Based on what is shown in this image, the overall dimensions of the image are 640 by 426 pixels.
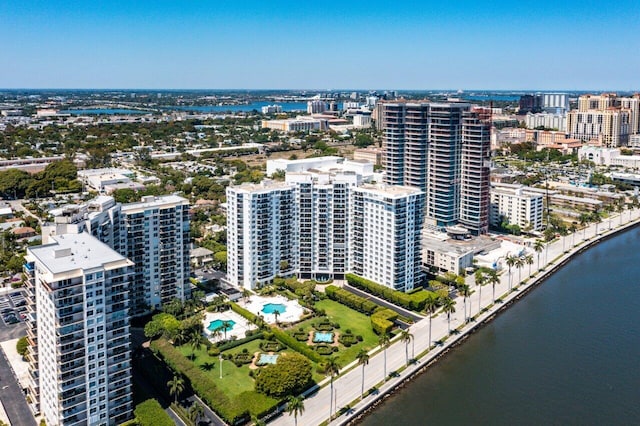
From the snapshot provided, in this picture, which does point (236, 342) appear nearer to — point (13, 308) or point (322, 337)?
point (322, 337)

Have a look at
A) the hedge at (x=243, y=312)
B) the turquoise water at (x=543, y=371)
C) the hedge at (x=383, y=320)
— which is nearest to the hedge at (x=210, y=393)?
the turquoise water at (x=543, y=371)

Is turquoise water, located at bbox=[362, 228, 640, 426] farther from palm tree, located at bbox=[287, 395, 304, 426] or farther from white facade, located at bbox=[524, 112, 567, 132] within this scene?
white facade, located at bbox=[524, 112, 567, 132]

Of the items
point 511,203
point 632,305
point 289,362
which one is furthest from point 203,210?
point 632,305

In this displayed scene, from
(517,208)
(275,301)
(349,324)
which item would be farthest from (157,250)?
(517,208)

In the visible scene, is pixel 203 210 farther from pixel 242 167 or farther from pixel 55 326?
pixel 55 326

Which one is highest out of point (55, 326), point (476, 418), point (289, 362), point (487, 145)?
point (487, 145)

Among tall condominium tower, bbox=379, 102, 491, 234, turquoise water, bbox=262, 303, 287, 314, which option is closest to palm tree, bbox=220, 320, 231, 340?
turquoise water, bbox=262, 303, 287, 314
